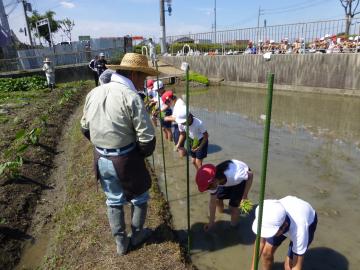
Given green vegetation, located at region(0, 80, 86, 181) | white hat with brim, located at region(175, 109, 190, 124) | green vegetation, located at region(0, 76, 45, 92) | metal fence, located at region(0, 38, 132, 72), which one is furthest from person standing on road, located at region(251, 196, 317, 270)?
metal fence, located at region(0, 38, 132, 72)

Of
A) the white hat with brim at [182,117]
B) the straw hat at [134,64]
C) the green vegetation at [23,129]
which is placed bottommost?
the green vegetation at [23,129]

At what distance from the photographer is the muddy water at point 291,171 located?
3850mm

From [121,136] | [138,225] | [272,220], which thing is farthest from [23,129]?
[272,220]

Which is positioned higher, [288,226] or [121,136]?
[121,136]

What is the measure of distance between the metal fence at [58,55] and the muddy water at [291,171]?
46.1 feet

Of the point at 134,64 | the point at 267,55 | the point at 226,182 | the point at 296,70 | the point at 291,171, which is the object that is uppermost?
the point at 134,64

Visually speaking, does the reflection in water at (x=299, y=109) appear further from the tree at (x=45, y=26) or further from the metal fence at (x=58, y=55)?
the tree at (x=45, y=26)

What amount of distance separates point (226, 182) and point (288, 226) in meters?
1.14

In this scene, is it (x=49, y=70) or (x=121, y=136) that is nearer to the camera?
(x=121, y=136)

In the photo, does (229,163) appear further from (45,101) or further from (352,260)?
(45,101)

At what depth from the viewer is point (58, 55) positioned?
22.3 meters

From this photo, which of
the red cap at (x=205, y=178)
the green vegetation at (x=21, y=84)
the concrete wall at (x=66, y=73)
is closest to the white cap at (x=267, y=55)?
the concrete wall at (x=66, y=73)

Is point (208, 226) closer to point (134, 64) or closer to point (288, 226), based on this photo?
point (288, 226)

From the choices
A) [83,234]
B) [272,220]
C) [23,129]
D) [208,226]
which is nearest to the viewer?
[272,220]
